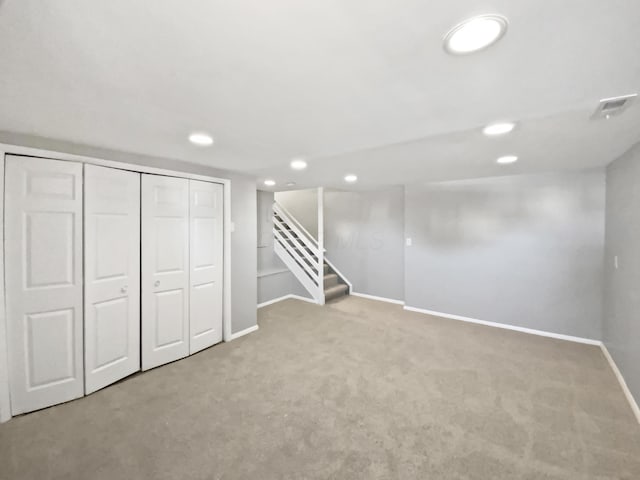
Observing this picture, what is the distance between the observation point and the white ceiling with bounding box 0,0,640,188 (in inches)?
31.5

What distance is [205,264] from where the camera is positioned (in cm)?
304

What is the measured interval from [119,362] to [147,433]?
927mm

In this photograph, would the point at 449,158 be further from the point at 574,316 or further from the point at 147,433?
the point at 147,433

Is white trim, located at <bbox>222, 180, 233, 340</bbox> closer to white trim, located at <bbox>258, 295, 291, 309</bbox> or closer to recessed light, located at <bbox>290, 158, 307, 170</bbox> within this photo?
recessed light, located at <bbox>290, 158, 307, 170</bbox>

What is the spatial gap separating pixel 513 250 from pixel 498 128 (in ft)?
8.10

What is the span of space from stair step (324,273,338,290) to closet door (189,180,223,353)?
7.80ft

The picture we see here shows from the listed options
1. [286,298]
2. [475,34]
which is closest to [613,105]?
[475,34]

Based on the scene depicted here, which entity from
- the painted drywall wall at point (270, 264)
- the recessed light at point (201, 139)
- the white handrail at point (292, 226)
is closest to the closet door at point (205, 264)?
the recessed light at point (201, 139)

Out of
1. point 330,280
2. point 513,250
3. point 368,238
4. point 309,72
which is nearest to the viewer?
point 309,72

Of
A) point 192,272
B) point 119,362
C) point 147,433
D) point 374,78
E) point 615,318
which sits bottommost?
point 147,433

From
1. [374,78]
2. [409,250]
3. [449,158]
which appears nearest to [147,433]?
[374,78]

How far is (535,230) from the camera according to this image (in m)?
3.43

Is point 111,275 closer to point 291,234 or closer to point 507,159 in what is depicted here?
point 291,234

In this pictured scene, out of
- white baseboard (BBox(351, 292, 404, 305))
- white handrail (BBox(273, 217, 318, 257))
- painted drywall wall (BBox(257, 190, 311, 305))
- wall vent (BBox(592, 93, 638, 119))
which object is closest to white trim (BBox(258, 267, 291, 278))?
painted drywall wall (BBox(257, 190, 311, 305))
